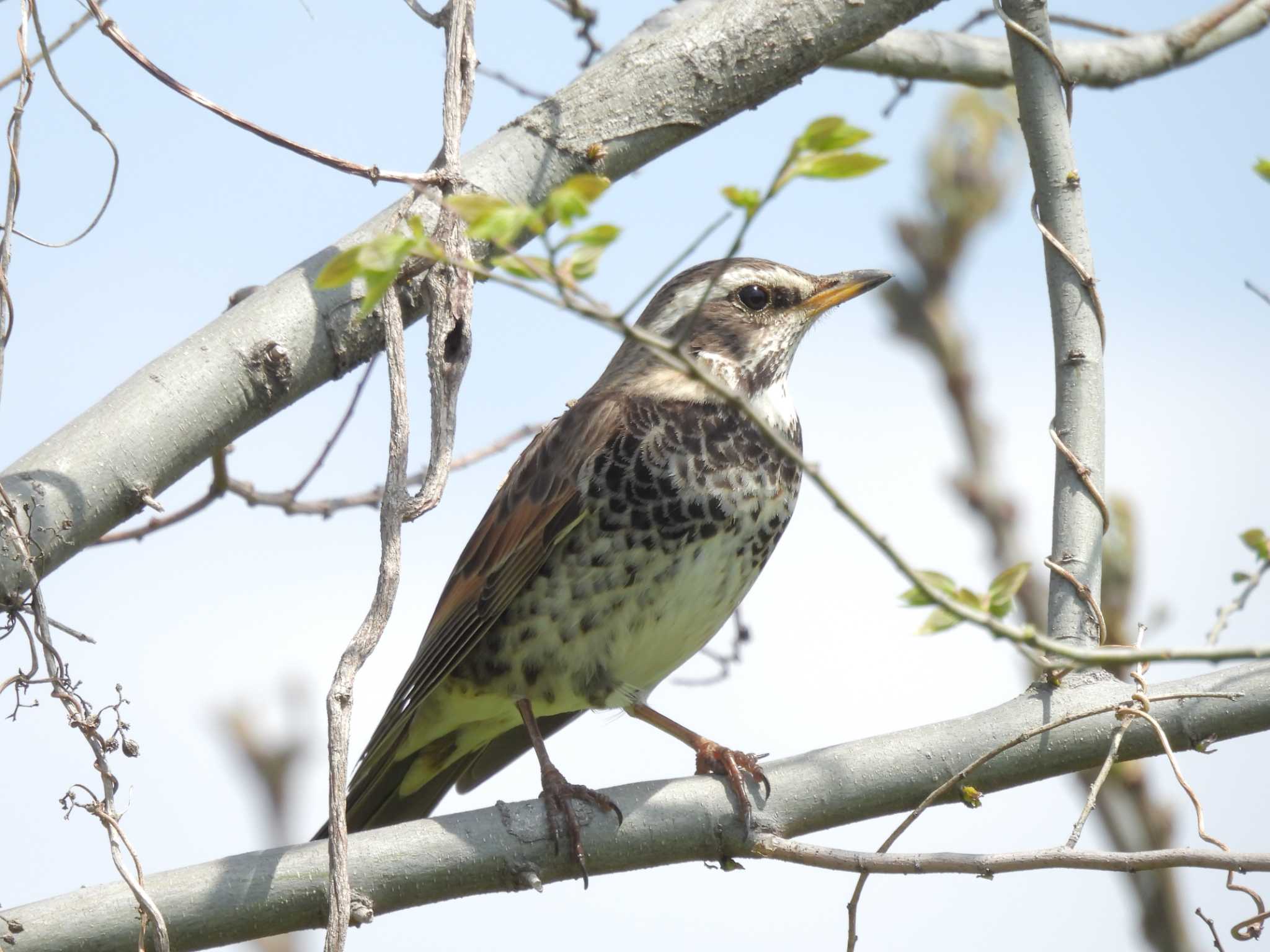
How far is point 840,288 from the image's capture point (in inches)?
199

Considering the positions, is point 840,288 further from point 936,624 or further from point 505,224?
point 505,224

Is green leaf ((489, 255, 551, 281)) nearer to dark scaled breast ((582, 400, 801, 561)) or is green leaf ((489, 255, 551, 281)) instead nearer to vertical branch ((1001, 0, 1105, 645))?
vertical branch ((1001, 0, 1105, 645))

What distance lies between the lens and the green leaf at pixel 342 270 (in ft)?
7.49

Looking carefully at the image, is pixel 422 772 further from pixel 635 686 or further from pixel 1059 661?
pixel 1059 661

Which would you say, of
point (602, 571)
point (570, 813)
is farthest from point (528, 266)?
point (602, 571)

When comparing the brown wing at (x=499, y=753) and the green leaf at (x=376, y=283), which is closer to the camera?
the green leaf at (x=376, y=283)

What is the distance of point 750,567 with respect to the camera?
15.2ft

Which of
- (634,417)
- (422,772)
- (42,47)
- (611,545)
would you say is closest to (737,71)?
(634,417)

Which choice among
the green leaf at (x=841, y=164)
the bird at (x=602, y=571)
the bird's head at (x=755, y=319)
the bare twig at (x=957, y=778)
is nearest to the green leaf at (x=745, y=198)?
the green leaf at (x=841, y=164)

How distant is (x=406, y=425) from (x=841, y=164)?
60.2 inches

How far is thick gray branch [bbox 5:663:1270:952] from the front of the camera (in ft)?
10.1

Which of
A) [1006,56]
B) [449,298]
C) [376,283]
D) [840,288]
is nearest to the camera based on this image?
[376,283]

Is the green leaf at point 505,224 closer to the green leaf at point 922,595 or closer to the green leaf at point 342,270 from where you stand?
the green leaf at point 342,270

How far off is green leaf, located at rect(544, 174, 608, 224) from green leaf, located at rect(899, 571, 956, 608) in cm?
83
